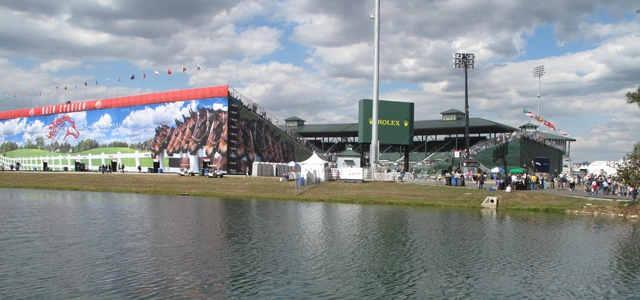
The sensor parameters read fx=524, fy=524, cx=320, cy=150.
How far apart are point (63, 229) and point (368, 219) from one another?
1909 cm

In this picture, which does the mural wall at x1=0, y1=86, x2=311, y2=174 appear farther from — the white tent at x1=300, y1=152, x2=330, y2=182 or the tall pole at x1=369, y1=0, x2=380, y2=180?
the tall pole at x1=369, y1=0, x2=380, y2=180

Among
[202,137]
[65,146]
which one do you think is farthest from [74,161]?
[202,137]

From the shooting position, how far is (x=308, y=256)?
76.1ft

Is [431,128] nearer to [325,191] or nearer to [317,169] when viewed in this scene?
[317,169]

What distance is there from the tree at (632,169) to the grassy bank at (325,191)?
244 centimetres

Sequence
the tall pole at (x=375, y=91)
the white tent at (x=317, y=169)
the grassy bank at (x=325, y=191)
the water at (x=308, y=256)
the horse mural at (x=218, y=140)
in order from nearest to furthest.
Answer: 1. the water at (x=308, y=256)
2. the grassy bank at (x=325, y=191)
3. the white tent at (x=317, y=169)
4. the tall pole at (x=375, y=91)
5. the horse mural at (x=218, y=140)

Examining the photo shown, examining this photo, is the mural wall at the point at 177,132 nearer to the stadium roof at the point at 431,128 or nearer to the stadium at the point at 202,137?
the stadium at the point at 202,137

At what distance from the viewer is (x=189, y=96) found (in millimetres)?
86562

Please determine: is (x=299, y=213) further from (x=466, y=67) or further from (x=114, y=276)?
(x=466, y=67)

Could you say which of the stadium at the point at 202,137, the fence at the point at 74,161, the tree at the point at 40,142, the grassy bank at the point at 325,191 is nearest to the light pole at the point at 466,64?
the stadium at the point at 202,137

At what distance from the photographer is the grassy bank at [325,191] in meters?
45.9

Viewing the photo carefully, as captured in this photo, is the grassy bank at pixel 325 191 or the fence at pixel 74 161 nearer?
the grassy bank at pixel 325 191

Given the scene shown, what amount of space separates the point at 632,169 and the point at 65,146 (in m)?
102

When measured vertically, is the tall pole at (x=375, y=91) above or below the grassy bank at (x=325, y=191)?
above
